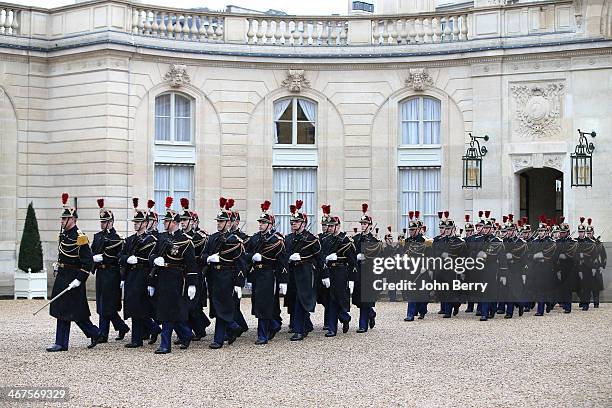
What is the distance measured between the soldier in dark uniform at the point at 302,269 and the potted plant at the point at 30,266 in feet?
26.5

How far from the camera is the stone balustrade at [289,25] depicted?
2534cm

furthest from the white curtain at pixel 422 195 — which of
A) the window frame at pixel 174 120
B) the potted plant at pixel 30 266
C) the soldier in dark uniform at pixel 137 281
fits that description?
the soldier in dark uniform at pixel 137 281

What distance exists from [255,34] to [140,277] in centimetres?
1304

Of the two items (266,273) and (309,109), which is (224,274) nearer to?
(266,273)

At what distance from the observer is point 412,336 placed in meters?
16.4

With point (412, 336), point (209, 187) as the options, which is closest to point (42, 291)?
point (209, 187)

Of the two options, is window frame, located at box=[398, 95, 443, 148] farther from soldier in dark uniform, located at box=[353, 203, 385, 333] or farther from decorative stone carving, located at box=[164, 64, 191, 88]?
soldier in dark uniform, located at box=[353, 203, 385, 333]

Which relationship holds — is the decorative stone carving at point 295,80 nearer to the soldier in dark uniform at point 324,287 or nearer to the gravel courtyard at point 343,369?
the soldier in dark uniform at point 324,287

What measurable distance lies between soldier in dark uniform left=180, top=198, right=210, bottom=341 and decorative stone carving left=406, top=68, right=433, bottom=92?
11.8 metres

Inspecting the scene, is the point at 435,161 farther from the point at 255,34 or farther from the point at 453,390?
the point at 453,390

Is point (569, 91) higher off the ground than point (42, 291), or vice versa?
point (569, 91)

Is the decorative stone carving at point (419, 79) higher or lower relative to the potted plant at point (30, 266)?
higher

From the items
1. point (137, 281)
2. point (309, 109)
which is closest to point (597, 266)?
point (309, 109)

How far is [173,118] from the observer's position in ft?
86.1
